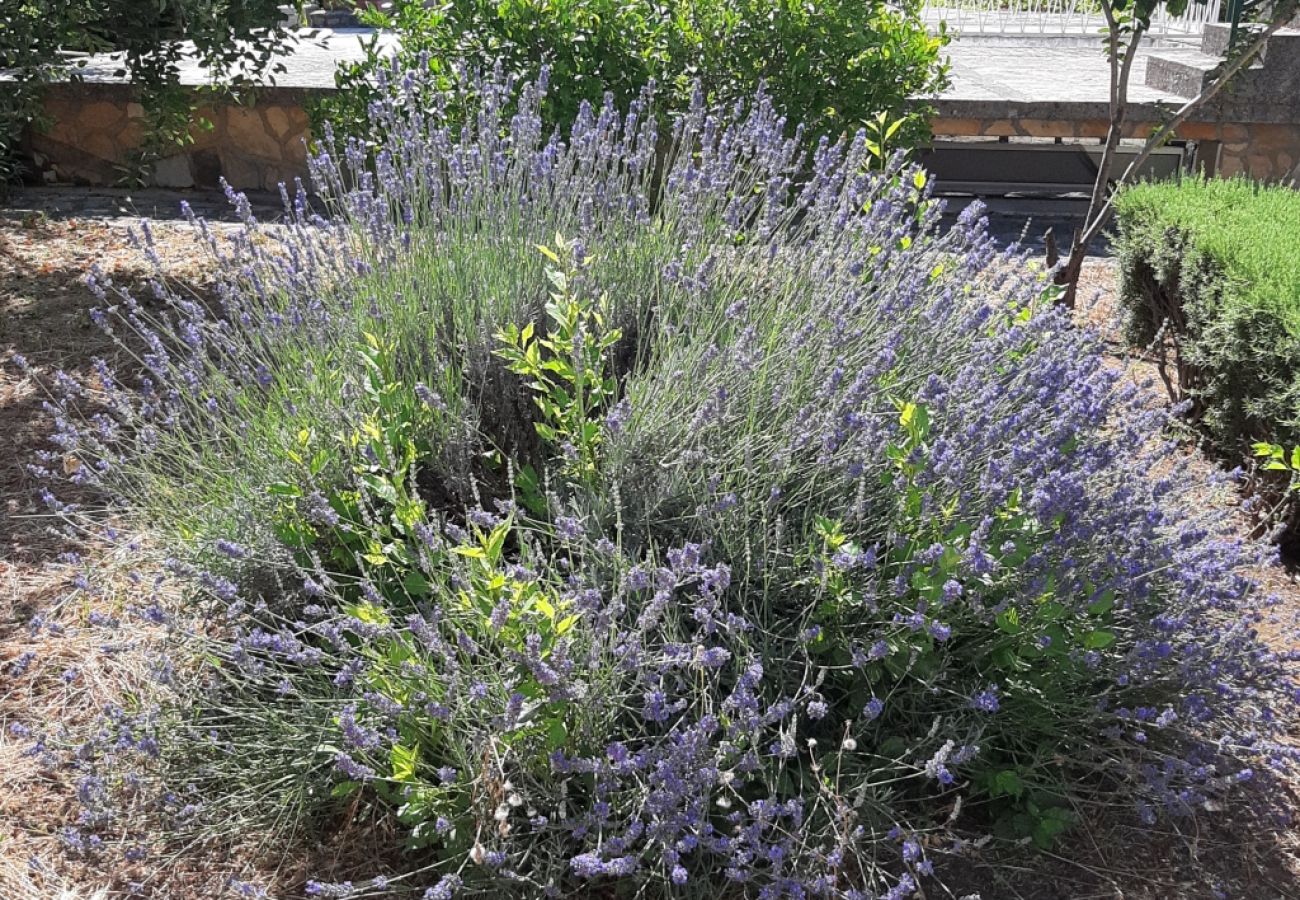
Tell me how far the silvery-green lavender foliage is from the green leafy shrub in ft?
9.89

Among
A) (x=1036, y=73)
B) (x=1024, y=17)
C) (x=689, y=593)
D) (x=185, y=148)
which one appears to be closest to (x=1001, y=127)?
(x=1036, y=73)

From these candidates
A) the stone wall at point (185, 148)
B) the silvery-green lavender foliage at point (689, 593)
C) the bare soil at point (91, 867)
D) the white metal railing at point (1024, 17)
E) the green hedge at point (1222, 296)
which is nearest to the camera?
the silvery-green lavender foliage at point (689, 593)

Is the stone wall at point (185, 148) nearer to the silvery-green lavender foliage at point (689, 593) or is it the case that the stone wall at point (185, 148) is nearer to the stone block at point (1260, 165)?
the silvery-green lavender foliage at point (689, 593)

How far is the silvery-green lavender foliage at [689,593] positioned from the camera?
6.98ft

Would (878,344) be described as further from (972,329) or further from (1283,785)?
(1283,785)

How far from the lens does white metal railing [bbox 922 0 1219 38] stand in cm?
1281

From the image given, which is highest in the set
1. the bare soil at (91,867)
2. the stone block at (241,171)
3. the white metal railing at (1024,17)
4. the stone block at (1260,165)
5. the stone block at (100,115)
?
the white metal railing at (1024,17)

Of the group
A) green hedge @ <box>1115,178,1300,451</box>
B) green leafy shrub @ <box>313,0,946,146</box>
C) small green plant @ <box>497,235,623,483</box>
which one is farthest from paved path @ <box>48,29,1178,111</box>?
small green plant @ <box>497,235,623,483</box>

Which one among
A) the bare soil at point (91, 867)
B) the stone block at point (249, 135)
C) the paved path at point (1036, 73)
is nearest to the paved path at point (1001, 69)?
the paved path at point (1036, 73)

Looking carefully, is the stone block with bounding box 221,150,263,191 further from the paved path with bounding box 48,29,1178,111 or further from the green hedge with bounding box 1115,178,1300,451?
the green hedge with bounding box 1115,178,1300,451

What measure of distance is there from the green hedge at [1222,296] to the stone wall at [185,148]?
519cm

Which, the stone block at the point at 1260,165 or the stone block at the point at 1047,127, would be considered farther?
the stone block at the point at 1047,127

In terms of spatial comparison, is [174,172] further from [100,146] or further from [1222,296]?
[1222,296]

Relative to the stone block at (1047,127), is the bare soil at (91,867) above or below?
below
